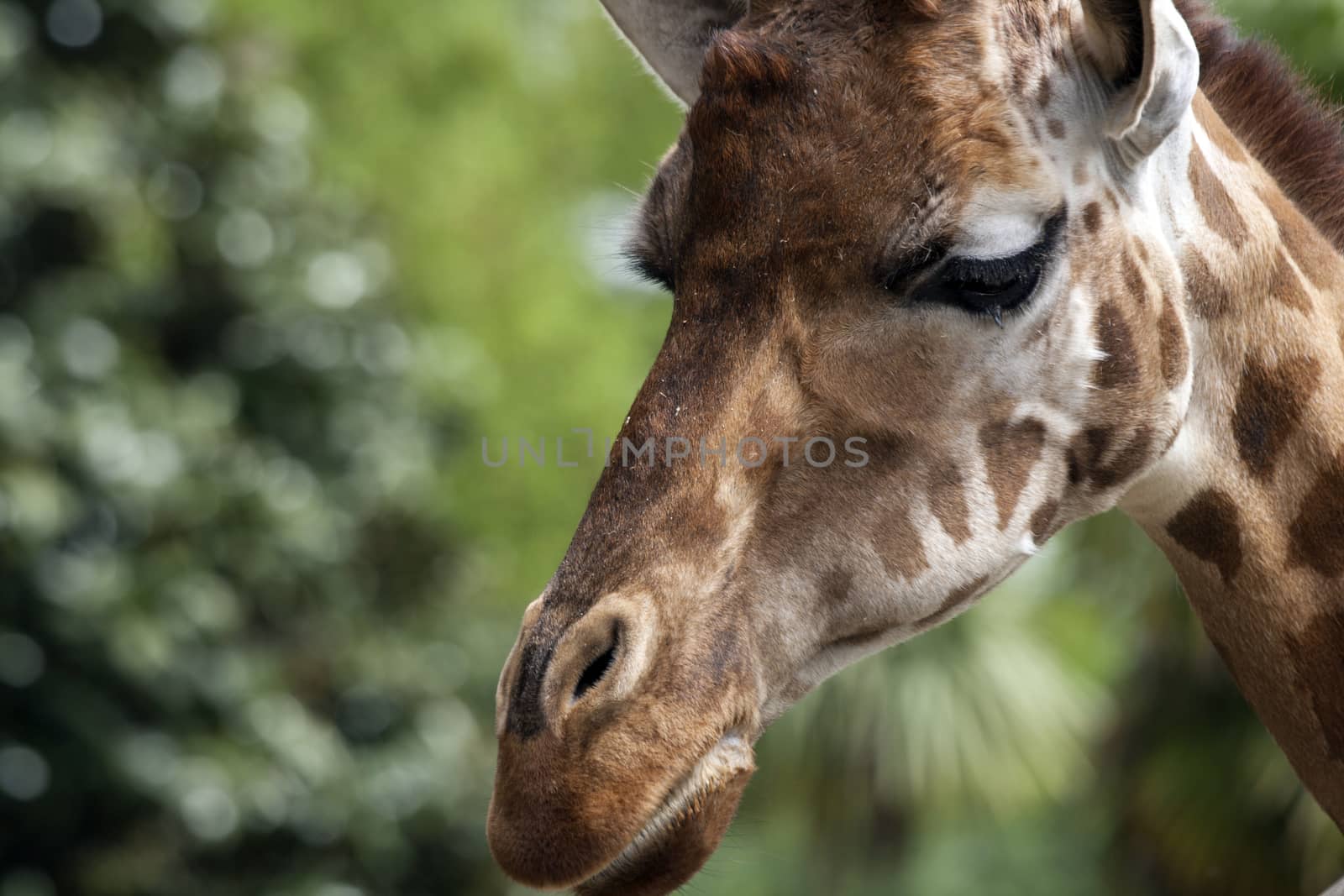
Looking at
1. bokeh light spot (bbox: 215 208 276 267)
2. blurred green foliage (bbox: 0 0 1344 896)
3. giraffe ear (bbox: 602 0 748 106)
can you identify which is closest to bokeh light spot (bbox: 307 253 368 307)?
blurred green foliage (bbox: 0 0 1344 896)

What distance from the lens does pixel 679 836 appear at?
2.15 m

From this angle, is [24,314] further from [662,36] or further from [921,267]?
[921,267]

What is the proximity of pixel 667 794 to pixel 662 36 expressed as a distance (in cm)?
180

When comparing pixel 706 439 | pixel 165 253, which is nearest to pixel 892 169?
pixel 706 439

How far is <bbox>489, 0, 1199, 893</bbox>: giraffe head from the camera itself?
217 cm

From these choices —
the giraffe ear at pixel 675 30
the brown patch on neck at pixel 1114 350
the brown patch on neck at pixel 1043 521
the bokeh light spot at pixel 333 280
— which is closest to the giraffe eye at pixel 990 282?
the brown patch on neck at pixel 1114 350

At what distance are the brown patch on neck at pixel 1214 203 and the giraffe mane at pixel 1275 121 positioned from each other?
33 cm

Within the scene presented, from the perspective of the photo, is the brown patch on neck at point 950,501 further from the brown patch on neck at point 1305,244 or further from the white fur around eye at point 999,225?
the brown patch on neck at point 1305,244

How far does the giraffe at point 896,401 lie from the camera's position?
215 cm

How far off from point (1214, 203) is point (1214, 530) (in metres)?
0.62

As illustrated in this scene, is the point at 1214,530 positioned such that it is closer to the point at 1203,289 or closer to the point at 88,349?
the point at 1203,289

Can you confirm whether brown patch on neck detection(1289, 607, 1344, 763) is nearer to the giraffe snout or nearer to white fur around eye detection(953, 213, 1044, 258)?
white fur around eye detection(953, 213, 1044, 258)

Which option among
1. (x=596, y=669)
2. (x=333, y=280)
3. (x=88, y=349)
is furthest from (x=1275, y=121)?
(x=333, y=280)

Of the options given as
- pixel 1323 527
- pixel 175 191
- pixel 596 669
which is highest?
pixel 596 669
